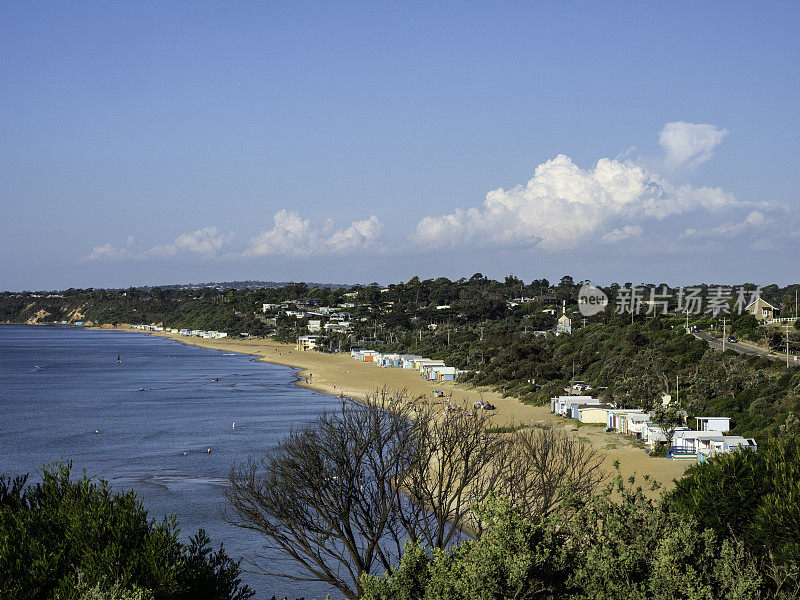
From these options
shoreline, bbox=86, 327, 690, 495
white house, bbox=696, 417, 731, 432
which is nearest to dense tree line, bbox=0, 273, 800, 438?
white house, bbox=696, 417, 731, 432

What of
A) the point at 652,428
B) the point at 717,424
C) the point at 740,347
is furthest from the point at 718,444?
the point at 740,347

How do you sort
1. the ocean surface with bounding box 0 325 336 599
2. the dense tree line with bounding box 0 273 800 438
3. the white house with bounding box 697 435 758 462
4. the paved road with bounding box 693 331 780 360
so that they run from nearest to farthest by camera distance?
the ocean surface with bounding box 0 325 336 599 → the white house with bounding box 697 435 758 462 → the dense tree line with bounding box 0 273 800 438 → the paved road with bounding box 693 331 780 360

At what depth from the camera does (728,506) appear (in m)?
15.1

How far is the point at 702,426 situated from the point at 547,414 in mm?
11753

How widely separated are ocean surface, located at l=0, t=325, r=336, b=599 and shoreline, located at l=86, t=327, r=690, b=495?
12.6 feet

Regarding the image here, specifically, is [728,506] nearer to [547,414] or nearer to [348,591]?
[348,591]

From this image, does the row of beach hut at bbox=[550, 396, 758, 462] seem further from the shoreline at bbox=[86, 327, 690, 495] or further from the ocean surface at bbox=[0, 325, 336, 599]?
the ocean surface at bbox=[0, 325, 336, 599]

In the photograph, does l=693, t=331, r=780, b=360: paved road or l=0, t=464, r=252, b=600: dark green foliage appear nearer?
l=0, t=464, r=252, b=600: dark green foliage

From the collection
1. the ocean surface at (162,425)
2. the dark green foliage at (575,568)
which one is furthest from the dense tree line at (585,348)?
the dark green foliage at (575,568)

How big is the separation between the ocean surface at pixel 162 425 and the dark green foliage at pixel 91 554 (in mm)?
5807

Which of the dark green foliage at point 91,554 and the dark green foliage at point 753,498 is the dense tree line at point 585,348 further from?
the dark green foliage at point 91,554

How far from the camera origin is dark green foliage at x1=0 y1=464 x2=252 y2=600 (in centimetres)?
1052

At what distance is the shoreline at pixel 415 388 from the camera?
30469mm

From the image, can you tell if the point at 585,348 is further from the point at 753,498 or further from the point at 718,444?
the point at 753,498
